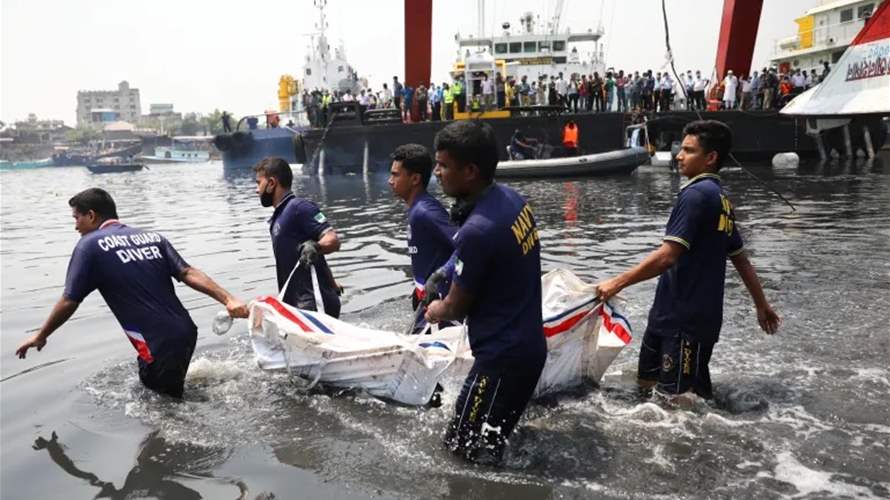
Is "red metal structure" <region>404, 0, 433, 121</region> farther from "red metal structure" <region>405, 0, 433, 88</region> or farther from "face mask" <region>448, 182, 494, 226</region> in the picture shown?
"face mask" <region>448, 182, 494, 226</region>

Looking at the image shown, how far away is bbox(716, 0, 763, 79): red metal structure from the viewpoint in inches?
1047

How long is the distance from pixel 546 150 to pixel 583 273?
15780mm

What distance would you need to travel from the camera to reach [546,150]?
78.1ft

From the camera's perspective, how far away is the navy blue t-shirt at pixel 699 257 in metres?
3.69

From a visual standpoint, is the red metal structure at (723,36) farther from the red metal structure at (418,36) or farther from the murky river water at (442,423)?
the murky river water at (442,423)

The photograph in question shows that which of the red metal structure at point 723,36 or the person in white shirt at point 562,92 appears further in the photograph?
the red metal structure at point 723,36

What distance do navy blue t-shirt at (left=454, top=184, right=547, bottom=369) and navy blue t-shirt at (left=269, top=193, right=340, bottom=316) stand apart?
215cm

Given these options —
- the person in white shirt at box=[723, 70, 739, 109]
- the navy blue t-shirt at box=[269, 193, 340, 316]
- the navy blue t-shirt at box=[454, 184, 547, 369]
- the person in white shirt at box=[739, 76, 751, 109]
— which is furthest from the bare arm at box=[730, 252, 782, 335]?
the person in white shirt at box=[739, 76, 751, 109]

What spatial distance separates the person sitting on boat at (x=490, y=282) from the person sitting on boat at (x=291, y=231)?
2.05 m

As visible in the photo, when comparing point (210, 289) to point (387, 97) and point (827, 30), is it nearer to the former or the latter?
point (387, 97)

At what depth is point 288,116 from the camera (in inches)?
1767

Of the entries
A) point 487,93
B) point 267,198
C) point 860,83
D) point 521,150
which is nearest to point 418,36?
point 487,93

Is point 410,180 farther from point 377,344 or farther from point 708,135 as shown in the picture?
point 708,135

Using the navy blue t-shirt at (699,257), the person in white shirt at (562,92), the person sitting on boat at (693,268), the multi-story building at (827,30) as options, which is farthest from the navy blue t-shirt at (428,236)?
the multi-story building at (827,30)
